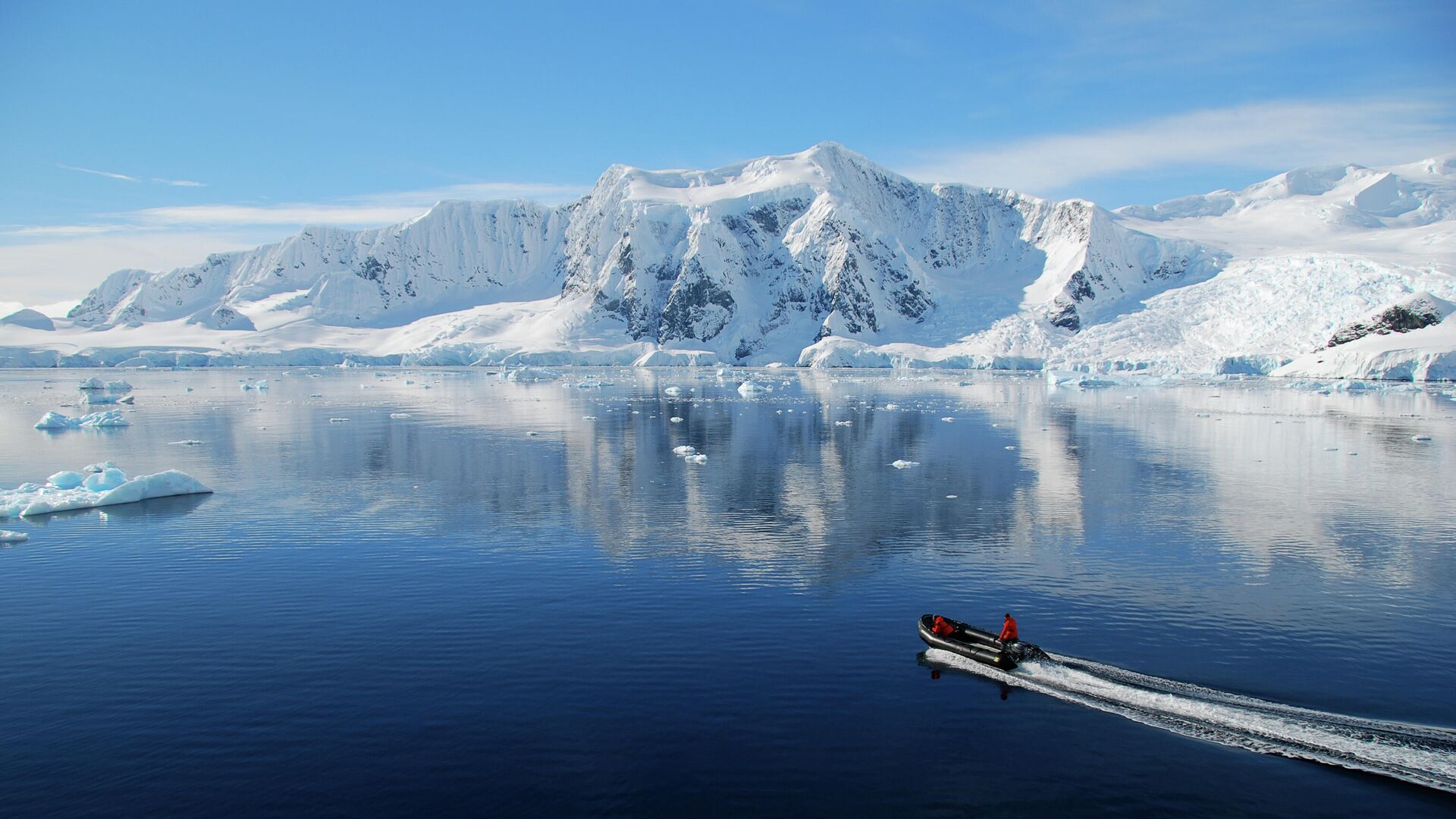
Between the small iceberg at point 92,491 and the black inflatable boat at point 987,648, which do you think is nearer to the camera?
the black inflatable boat at point 987,648

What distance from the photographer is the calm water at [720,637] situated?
12.7m

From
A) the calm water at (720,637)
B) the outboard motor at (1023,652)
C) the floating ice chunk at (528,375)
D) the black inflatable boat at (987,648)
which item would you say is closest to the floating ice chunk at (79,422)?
the calm water at (720,637)

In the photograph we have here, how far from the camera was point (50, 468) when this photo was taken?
3881 cm

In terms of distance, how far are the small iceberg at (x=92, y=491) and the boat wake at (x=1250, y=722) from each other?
29.2m

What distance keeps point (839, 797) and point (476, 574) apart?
1294cm

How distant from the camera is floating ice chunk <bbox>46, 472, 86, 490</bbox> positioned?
3278cm

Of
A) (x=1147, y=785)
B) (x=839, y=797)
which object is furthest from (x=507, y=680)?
(x=1147, y=785)

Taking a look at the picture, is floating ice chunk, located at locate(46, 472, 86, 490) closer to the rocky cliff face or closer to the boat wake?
the boat wake

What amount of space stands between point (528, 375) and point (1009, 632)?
10832 cm

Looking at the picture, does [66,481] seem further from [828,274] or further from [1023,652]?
[828,274]

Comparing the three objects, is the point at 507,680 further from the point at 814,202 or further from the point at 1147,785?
the point at 814,202

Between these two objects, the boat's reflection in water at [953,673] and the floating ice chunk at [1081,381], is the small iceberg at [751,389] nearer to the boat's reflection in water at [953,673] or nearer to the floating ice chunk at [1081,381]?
the floating ice chunk at [1081,381]

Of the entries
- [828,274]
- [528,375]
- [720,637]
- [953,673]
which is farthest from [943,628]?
[828,274]

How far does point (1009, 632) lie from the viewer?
16.8 metres
